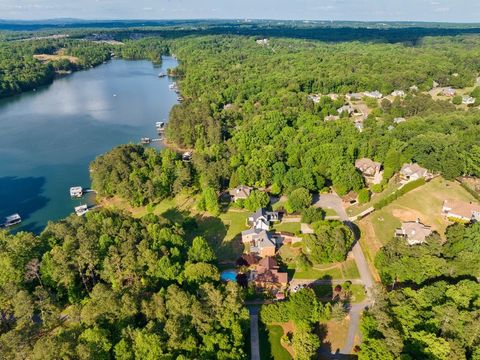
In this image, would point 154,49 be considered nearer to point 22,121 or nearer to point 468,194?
point 22,121

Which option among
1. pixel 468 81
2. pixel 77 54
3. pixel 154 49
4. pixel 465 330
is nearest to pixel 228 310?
pixel 465 330

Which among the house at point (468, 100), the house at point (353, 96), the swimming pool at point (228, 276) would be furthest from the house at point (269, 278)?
the house at point (468, 100)

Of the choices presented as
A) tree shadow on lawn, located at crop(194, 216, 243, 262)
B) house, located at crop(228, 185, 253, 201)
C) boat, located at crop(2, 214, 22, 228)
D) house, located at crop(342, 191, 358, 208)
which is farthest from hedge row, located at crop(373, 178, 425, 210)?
boat, located at crop(2, 214, 22, 228)

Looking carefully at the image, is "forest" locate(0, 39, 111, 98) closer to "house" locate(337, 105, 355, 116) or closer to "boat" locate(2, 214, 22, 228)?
"boat" locate(2, 214, 22, 228)

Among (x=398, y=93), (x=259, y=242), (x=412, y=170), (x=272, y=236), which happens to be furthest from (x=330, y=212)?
(x=398, y=93)

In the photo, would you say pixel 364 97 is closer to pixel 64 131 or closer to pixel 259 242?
pixel 259 242

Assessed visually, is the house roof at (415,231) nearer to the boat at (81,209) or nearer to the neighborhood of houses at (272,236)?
the neighborhood of houses at (272,236)
